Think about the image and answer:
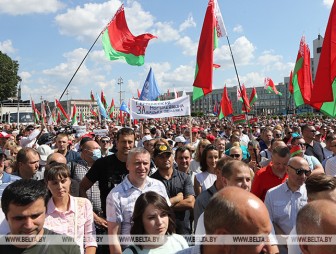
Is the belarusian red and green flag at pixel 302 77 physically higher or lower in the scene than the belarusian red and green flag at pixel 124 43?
lower

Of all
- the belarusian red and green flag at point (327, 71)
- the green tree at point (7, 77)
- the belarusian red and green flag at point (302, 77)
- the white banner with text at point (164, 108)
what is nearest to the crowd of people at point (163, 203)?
the belarusian red and green flag at point (327, 71)

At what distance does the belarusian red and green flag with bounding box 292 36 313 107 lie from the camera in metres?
10.4

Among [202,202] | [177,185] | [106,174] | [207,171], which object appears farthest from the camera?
[207,171]

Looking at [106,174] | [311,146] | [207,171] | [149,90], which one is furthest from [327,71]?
[149,90]

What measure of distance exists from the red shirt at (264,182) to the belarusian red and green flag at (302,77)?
6549 mm

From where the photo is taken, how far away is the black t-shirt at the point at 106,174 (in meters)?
4.04

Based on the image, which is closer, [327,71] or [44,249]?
[44,249]

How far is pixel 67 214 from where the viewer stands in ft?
10.2

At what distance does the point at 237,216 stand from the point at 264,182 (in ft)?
9.22

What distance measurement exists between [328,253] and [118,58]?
9.48 meters

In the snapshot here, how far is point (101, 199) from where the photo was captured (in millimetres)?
4137

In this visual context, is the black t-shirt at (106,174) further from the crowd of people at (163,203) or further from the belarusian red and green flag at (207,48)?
the belarusian red and green flag at (207,48)

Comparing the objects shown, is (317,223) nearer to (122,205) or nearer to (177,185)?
(122,205)

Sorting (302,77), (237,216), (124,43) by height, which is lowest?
(237,216)
